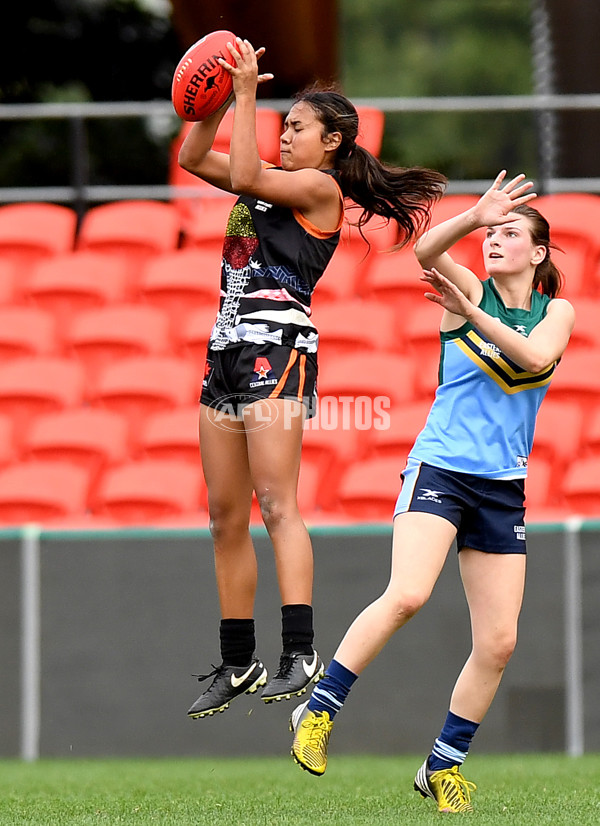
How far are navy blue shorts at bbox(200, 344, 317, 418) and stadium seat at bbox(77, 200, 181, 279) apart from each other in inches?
204

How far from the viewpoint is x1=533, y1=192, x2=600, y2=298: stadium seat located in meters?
9.45

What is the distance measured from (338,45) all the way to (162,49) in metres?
2.31

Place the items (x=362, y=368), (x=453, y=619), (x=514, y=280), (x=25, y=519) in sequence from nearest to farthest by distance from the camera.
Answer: (x=514, y=280), (x=453, y=619), (x=25, y=519), (x=362, y=368)

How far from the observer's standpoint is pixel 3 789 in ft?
19.0

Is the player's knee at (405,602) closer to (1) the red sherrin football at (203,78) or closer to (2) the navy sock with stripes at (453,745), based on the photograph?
(2) the navy sock with stripes at (453,745)

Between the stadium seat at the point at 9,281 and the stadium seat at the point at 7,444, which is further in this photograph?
the stadium seat at the point at 9,281

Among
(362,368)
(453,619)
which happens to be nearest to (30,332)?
(362,368)

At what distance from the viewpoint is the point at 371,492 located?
26.1 feet

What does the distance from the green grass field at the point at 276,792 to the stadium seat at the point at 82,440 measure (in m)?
2.00

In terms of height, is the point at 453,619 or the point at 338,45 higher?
the point at 338,45

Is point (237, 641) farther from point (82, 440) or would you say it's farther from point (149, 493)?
point (82, 440)

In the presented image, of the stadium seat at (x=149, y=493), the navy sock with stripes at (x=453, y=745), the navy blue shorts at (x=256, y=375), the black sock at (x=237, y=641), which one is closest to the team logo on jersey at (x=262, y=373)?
the navy blue shorts at (x=256, y=375)

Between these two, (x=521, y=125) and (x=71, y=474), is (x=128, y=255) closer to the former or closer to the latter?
(x=71, y=474)

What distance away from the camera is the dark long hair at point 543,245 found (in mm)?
4930
